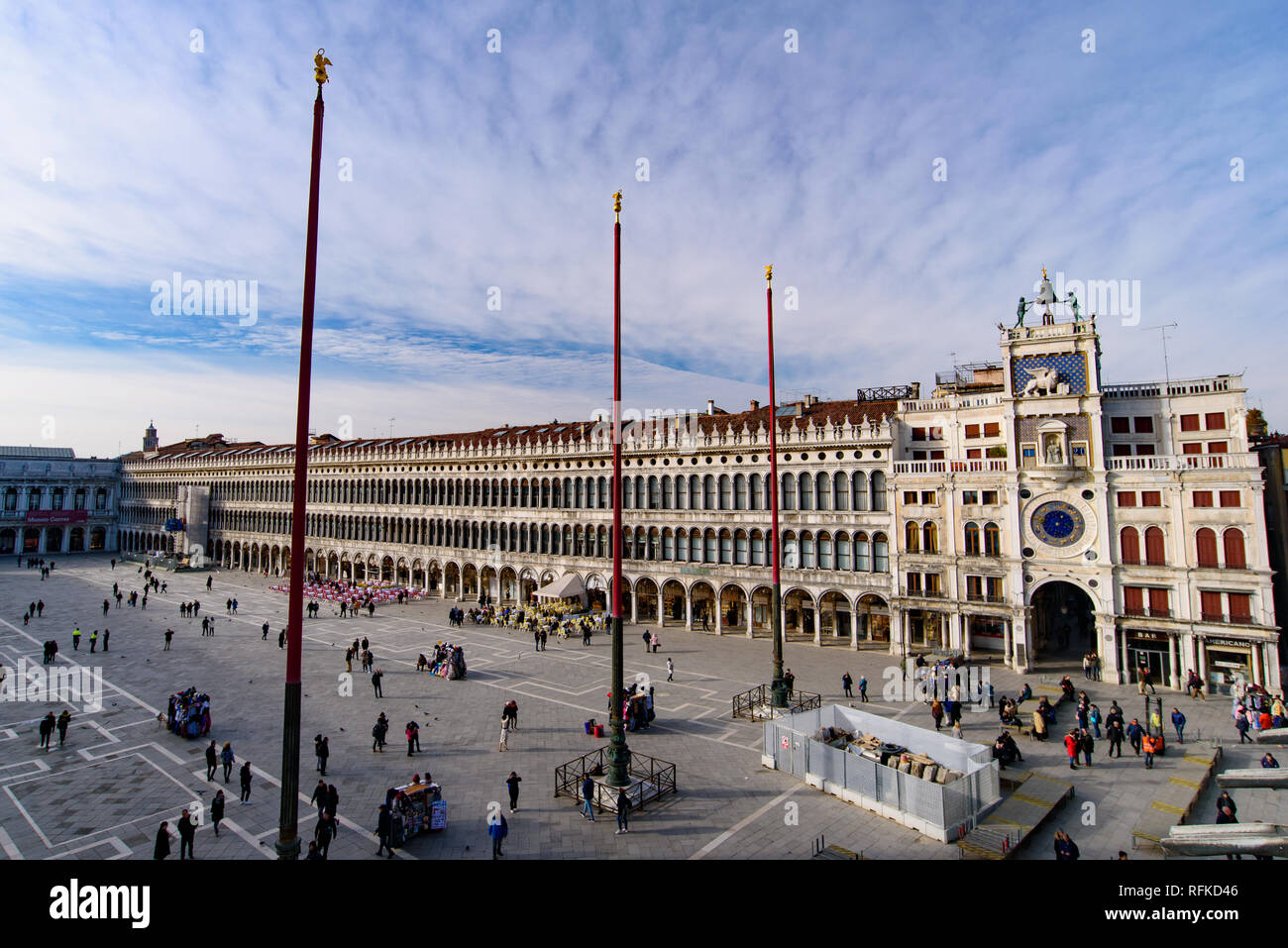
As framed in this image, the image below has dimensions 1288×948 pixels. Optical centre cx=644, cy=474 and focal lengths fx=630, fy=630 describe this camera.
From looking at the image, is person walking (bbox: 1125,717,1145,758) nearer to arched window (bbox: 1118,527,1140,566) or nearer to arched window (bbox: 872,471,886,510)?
arched window (bbox: 1118,527,1140,566)

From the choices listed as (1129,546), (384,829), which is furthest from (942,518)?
(384,829)

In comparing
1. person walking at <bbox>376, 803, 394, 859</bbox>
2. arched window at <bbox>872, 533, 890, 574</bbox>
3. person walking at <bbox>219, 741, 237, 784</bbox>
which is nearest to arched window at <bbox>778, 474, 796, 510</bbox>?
arched window at <bbox>872, 533, 890, 574</bbox>

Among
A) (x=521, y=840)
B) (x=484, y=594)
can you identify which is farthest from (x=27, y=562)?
(x=521, y=840)

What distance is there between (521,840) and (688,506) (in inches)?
1301

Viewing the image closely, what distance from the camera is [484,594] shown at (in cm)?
5891

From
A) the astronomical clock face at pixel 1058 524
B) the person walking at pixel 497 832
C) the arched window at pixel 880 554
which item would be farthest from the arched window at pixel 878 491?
the person walking at pixel 497 832

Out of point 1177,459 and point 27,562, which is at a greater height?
point 1177,459

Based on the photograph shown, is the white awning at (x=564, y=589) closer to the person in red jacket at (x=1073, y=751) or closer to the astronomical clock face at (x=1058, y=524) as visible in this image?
the astronomical clock face at (x=1058, y=524)

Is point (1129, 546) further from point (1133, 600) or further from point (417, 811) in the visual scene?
point (417, 811)

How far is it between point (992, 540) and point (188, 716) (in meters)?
38.7

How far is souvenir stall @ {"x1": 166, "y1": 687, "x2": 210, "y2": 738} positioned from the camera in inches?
896

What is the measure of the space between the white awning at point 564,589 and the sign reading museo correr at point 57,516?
104373 mm

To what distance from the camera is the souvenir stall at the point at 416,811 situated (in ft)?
50.0
